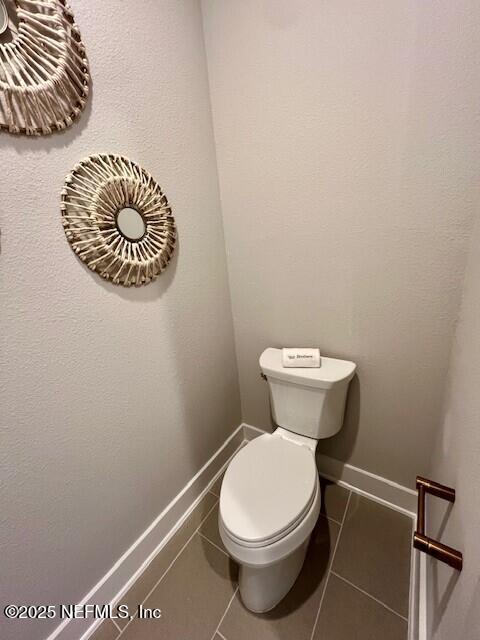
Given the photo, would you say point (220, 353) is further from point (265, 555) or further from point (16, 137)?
point (16, 137)

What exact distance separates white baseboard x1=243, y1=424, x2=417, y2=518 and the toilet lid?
39 cm

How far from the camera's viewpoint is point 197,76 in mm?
991

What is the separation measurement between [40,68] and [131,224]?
38cm

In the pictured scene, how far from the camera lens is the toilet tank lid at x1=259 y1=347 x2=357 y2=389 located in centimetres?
103

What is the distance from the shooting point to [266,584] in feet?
3.02

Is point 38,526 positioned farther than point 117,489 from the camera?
No

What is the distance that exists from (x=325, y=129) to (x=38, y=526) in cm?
148

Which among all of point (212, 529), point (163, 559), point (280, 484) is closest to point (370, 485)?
point (280, 484)

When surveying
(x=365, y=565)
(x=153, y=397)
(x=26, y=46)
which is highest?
(x=26, y=46)

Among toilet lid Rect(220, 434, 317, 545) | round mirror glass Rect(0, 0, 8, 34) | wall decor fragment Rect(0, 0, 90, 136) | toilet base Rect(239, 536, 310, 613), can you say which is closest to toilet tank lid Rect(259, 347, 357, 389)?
toilet lid Rect(220, 434, 317, 545)

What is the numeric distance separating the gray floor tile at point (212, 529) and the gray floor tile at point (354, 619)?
1.44 ft

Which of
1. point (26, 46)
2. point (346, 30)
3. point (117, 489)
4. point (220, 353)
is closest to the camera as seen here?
point (26, 46)

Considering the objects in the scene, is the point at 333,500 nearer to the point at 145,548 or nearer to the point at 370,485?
the point at 370,485

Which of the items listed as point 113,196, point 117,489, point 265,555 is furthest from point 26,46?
point 265,555
